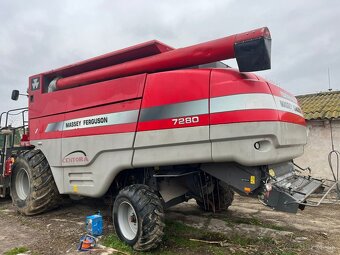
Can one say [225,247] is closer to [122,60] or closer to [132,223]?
[132,223]

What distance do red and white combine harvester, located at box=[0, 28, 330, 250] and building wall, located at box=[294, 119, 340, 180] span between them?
5.35 m

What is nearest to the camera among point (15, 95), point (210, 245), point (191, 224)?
point (210, 245)

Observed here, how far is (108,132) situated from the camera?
5359 millimetres

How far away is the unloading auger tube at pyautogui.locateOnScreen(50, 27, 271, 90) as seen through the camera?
4207mm

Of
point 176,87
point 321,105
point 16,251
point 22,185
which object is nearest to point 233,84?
point 176,87

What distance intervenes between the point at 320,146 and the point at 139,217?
764 cm

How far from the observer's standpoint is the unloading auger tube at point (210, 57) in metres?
4.21

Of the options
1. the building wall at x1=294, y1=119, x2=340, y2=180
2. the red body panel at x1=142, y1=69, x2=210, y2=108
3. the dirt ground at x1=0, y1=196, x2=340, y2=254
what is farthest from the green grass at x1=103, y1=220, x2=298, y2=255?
the building wall at x1=294, y1=119, x2=340, y2=180

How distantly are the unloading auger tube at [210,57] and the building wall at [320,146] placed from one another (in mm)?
7119

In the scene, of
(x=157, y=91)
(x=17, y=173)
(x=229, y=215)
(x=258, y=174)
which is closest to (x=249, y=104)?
(x=258, y=174)

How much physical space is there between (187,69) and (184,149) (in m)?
1.10

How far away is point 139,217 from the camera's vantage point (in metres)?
4.74

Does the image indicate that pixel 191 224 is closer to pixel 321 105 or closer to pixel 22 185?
pixel 22 185

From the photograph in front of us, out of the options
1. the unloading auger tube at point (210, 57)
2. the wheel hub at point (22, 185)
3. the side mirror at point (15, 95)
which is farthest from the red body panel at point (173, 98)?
the side mirror at point (15, 95)
